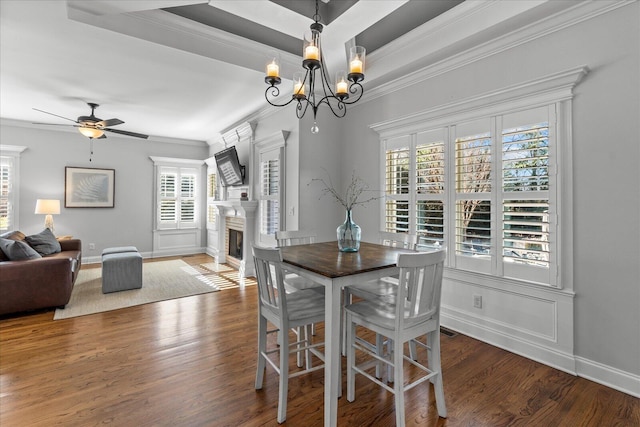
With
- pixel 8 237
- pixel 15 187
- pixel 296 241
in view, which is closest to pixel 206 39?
pixel 296 241

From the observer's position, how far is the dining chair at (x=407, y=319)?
5.47ft

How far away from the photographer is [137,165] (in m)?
6.93

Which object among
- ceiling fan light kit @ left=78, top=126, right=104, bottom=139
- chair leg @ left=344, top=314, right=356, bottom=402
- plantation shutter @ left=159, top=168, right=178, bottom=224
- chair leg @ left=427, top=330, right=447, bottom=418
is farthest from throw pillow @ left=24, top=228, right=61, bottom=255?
chair leg @ left=427, top=330, right=447, bottom=418

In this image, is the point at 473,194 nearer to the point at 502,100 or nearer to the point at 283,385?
the point at 502,100

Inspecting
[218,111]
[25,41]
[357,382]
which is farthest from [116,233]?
[357,382]

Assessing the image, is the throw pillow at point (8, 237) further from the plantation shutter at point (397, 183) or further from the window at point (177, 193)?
the plantation shutter at point (397, 183)

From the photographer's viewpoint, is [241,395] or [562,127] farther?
[562,127]

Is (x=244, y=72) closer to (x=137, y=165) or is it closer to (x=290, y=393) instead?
(x=290, y=393)

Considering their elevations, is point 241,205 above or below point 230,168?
below

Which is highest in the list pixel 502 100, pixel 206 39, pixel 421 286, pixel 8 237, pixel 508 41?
pixel 206 39

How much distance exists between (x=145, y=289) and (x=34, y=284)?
1275mm

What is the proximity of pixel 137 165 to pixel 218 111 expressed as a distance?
10.00 ft

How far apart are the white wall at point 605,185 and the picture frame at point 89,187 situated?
761cm

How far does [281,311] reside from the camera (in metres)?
1.84
